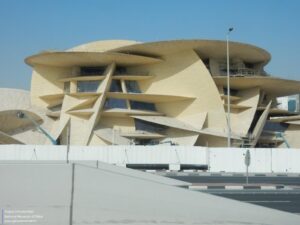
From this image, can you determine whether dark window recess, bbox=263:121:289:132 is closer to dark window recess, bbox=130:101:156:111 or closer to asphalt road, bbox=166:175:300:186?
dark window recess, bbox=130:101:156:111

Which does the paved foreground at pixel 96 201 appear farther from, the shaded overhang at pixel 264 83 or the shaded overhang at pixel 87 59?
the shaded overhang at pixel 264 83

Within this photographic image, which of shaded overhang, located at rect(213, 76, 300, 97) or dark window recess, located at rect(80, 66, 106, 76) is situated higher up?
dark window recess, located at rect(80, 66, 106, 76)

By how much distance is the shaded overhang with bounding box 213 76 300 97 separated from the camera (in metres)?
54.6

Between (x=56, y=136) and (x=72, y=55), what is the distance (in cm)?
1022

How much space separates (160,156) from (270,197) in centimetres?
2138

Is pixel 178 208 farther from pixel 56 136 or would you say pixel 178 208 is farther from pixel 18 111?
pixel 18 111

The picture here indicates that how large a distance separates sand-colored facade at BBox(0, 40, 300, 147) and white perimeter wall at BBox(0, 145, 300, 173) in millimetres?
13992

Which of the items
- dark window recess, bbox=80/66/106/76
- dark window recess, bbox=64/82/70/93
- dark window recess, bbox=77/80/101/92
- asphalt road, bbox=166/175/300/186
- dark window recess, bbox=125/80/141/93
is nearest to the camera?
asphalt road, bbox=166/175/300/186

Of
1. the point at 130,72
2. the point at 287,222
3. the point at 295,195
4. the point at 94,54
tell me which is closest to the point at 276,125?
the point at 130,72

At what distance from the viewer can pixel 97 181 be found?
19.8 feet

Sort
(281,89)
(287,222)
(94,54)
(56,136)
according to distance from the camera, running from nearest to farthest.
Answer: (287,222) → (94,54) → (56,136) → (281,89)

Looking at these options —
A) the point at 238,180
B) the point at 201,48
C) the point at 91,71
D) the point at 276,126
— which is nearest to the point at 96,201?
the point at 238,180

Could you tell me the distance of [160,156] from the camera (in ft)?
125

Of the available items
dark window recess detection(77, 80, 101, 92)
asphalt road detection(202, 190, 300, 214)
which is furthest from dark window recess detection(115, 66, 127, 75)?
asphalt road detection(202, 190, 300, 214)
